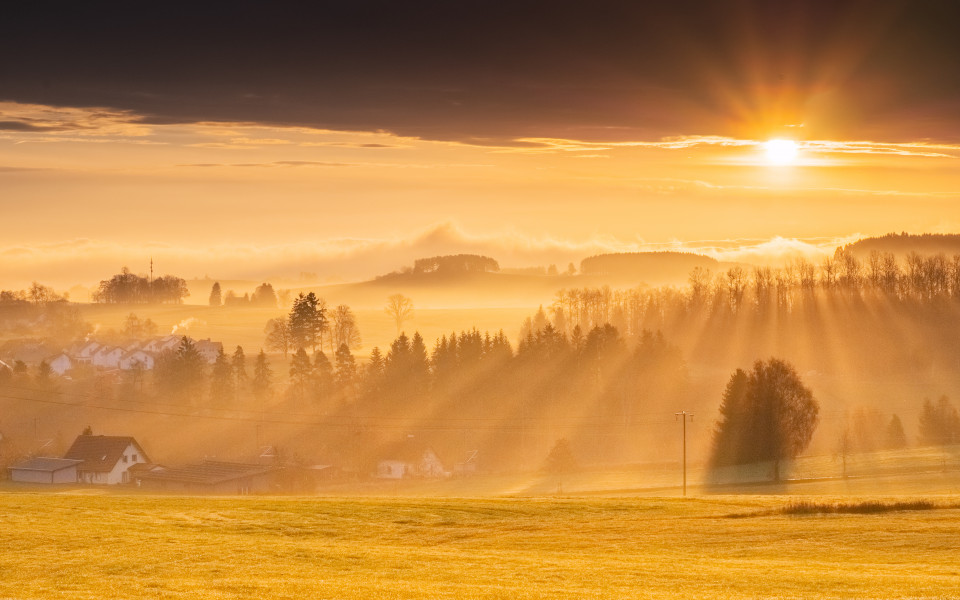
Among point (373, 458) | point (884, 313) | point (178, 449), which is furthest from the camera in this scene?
point (884, 313)

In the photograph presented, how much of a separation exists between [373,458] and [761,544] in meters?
75.1

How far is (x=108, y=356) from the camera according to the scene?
194m

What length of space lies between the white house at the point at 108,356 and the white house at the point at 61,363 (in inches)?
187

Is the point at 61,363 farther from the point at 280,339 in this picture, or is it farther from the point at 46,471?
the point at 46,471

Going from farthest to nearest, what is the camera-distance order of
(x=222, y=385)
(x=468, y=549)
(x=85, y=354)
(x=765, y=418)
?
1. (x=85, y=354)
2. (x=222, y=385)
3. (x=765, y=418)
4. (x=468, y=549)

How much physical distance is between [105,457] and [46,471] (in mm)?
6099

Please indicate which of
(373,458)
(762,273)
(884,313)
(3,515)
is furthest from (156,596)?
(762,273)

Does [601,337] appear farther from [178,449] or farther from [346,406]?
[178,449]

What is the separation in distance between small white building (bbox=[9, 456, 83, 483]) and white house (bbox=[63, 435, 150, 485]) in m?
0.86

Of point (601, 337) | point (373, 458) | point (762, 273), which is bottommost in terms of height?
point (373, 458)

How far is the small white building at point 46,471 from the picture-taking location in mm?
109312

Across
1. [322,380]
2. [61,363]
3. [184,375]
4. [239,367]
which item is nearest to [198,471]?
[322,380]

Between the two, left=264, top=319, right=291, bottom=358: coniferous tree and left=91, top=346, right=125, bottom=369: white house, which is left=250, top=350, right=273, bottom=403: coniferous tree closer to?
left=264, top=319, right=291, bottom=358: coniferous tree

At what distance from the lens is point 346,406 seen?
449ft
